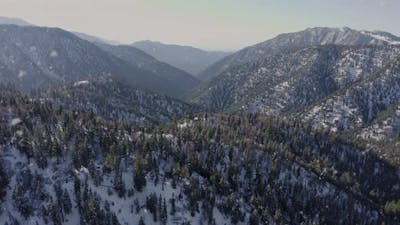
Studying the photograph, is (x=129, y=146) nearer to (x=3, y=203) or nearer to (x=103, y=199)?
(x=103, y=199)

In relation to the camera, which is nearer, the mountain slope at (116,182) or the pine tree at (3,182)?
the pine tree at (3,182)

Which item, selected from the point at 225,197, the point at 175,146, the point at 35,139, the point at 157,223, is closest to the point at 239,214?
the point at 225,197

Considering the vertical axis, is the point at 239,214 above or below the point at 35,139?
below

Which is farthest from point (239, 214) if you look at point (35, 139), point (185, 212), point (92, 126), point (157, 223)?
point (35, 139)

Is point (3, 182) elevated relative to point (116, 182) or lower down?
elevated

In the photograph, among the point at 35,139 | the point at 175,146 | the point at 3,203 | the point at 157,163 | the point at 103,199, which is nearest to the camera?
the point at 3,203

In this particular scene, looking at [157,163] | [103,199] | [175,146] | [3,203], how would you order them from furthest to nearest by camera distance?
[175,146] → [157,163] → [103,199] → [3,203]

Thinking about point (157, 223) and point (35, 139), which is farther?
point (35, 139)

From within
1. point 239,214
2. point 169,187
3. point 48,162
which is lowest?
point 239,214

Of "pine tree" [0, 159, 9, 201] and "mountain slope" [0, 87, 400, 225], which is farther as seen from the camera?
"mountain slope" [0, 87, 400, 225]

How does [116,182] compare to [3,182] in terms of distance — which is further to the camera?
[116,182]

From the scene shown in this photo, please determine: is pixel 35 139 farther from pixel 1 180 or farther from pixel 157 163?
pixel 157 163
